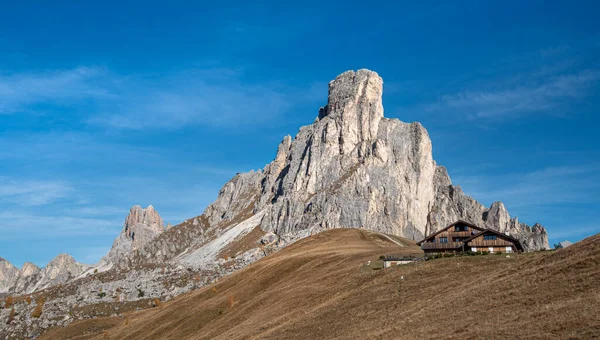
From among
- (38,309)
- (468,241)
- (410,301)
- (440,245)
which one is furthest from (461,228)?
(38,309)

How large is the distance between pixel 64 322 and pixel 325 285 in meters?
111

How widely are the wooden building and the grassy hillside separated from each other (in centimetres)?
1378

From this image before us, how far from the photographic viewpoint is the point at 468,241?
291ft

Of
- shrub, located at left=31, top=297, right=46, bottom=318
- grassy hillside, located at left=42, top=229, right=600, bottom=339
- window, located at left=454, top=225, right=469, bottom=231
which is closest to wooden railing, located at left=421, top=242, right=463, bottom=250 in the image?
window, located at left=454, top=225, right=469, bottom=231

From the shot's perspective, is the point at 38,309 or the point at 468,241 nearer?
the point at 468,241

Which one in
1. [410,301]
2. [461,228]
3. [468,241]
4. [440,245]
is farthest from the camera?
[461,228]

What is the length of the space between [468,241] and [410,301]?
135ft

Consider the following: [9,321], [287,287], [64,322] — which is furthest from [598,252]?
[9,321]

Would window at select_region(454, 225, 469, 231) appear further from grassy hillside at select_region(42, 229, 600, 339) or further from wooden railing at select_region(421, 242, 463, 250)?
grassy hillside at select_region(42, 229, 600, 339)

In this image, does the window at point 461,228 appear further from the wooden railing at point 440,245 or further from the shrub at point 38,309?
the shrub at point 38,309

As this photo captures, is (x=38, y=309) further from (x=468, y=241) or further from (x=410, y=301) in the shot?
(x=410, y=301)

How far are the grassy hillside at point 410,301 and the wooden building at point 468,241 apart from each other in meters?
13.8

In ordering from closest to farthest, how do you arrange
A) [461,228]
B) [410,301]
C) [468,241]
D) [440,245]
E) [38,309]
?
1. [410,301]
2. [468,241]
3. [440,245]
4. [461,228]
5. [38,309]

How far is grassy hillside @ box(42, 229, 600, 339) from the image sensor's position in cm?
3619
